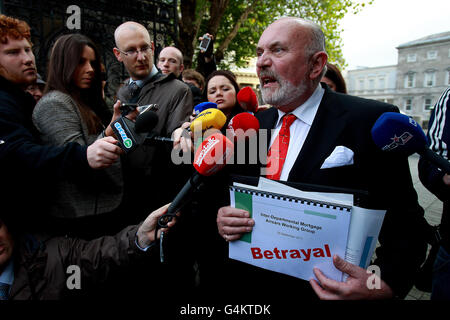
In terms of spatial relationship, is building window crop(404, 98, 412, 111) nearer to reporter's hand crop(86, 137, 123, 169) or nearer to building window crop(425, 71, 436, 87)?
building window crop(425, 71, 436, 87)

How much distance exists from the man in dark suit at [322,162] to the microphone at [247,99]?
1163mm

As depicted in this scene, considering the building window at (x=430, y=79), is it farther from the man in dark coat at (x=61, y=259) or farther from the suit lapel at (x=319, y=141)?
the man in dark coat at (x=61, y=259)

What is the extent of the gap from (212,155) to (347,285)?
68cm

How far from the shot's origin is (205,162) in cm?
98

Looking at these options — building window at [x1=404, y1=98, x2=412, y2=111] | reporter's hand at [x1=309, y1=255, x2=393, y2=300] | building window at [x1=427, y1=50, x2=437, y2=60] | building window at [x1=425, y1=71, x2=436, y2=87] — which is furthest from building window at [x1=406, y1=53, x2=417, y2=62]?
reporter's hand at [x1=309, y1=255, x2=393, y2=300]

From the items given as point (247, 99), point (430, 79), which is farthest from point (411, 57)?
point (247, 99)

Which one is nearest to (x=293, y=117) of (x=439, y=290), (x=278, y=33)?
(x=278, y=33)

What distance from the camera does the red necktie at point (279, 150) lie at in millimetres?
1326

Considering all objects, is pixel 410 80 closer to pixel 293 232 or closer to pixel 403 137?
pixel 403 137

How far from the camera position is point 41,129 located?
1.53m

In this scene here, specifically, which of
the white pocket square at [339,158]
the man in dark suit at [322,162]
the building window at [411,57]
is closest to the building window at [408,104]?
the building window at [411,57]

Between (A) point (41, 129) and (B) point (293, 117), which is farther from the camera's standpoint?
(A) point (41, 129)
